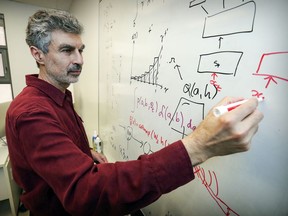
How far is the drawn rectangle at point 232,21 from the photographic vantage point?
52 cm

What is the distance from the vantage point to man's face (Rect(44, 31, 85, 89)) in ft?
2.90

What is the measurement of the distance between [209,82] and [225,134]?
1.03 ft

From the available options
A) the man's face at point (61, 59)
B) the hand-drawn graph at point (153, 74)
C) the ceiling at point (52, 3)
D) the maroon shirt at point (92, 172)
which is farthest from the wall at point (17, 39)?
the maroon shirt at point (92, 172)

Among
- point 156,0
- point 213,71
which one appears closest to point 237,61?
point 213,71

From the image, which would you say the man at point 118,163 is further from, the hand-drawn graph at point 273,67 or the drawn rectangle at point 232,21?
the drawn rectangle at point 232,21

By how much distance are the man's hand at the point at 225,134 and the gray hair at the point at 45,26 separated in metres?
0.79

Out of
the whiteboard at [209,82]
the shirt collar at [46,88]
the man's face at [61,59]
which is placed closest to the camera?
the whiteboard at [209,82]

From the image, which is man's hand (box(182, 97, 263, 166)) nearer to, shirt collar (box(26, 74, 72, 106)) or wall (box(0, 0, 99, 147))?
shirt collar (box(26, 74, 72, 106))

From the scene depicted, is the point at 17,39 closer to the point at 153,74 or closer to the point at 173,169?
the point at 153,74

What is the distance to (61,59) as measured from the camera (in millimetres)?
908

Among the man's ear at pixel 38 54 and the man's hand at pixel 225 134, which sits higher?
the man's ear at pixel 38 54

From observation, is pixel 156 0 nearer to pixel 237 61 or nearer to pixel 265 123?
pixel 237 61

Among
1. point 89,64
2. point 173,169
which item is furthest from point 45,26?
point 89,64

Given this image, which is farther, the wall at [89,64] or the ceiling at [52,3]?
the ceiling at [52,3]
